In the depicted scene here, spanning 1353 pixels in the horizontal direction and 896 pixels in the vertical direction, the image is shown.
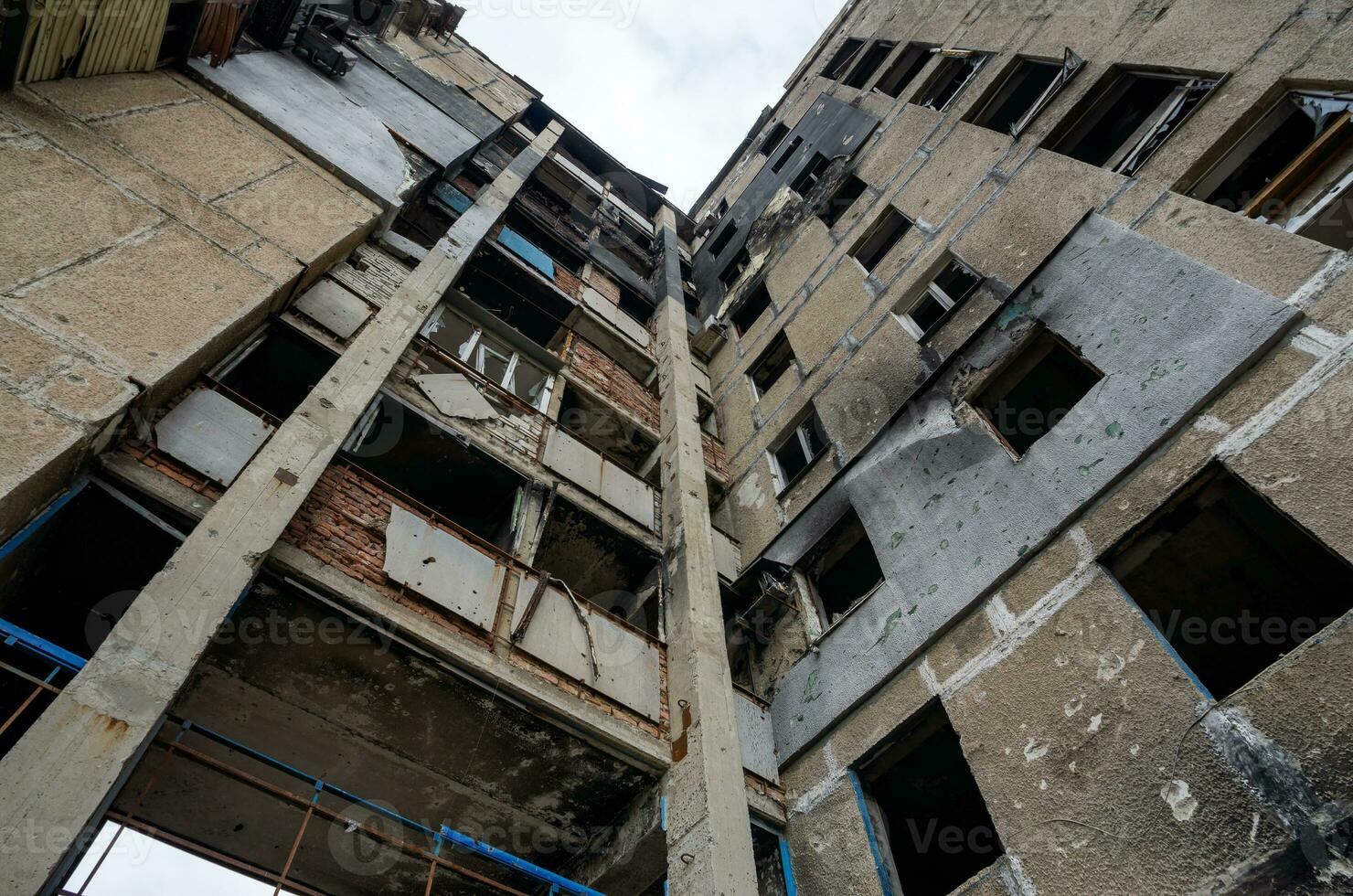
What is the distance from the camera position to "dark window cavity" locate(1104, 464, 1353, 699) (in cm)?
408

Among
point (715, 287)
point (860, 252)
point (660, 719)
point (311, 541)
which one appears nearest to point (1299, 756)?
point (660, 719)

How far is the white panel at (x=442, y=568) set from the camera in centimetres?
525

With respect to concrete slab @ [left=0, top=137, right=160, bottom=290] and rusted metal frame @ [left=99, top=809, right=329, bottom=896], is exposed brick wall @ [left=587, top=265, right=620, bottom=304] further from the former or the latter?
rusted metal frame @ [left=99, top=809, right=329, bottom=896]

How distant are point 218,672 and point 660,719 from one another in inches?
133

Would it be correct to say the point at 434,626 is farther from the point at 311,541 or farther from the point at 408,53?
the point at 408,53

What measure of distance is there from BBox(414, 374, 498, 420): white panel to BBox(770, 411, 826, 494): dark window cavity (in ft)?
12.6

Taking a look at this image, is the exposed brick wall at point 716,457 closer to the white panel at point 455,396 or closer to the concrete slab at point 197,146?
the white panel at point 455,396

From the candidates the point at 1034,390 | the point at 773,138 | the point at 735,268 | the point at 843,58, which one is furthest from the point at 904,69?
the point at 1034,390

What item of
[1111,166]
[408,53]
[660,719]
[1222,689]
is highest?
[1111,166]

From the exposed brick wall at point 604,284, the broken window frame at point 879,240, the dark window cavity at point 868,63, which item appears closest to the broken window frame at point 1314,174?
the broken window frame at point 879,240

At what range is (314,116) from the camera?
7891 millimetres

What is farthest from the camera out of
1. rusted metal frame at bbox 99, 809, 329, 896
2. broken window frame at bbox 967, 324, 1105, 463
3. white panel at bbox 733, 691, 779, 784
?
white panel at bbox 733, 691, 779, 784

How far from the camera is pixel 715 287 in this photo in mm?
15633

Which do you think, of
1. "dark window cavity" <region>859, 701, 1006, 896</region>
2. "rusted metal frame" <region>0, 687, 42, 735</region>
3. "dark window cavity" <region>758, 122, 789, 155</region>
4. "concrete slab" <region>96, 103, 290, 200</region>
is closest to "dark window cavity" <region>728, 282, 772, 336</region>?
"dark window cavity" <region>758, 122, 789, 155</region>
